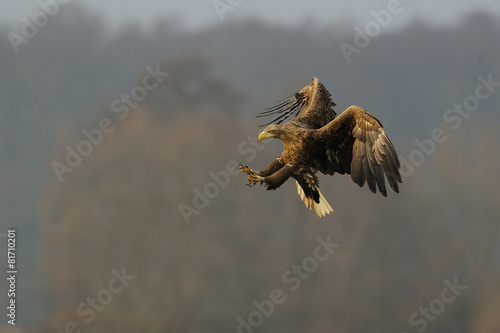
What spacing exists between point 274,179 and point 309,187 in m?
0.73

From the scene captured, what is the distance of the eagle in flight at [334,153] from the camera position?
816 cm

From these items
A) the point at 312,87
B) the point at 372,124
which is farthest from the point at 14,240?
the point at 372,124

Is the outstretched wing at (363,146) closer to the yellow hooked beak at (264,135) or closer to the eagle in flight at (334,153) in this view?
the eagle in flight at (334,153)

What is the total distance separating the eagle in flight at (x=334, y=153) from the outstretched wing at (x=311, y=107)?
3cm

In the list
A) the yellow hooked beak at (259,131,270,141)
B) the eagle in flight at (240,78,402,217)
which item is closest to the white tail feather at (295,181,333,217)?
the eagle in flight at (240,78,402,217)

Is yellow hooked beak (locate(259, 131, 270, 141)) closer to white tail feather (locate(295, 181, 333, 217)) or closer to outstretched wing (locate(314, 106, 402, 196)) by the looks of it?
outstretched wing (locate(314, 106, 402, 196))

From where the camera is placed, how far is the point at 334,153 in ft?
28.9

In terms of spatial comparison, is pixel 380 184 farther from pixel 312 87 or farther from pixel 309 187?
pixel 312 87

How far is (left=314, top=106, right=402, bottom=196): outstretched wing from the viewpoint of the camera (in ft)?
26.8

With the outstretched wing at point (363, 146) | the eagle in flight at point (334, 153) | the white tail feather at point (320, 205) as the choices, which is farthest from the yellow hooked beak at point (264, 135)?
the white tail feather at point (320, 205)

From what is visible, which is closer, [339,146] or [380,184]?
[380,184]

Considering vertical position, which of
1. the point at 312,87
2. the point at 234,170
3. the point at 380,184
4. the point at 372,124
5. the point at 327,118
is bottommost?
the point at 380,184

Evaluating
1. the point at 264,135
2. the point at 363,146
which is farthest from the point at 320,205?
the point at 264,135

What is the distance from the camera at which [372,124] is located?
8.32m
